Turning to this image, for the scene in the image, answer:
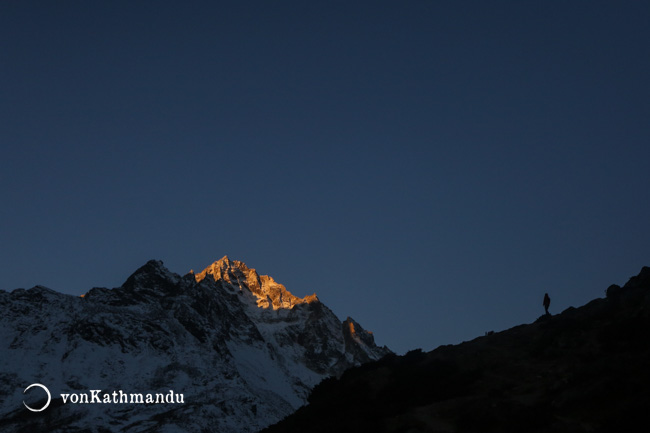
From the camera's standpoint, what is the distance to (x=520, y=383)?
3653 centimetres

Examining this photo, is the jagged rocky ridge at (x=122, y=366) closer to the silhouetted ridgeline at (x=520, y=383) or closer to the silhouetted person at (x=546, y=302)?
the silhouetted ridgeline at (x=520, y=383)

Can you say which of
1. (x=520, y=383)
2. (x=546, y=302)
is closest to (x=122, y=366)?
(x=546, y=302)

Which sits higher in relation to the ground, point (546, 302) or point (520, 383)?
point (546, 302)

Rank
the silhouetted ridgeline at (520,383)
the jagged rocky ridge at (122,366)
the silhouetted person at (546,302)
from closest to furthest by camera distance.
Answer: the silhouetted ridgeline at (520,383) < the silhouetted person at (546,302) < the jagged rocky ridge at (122,366)

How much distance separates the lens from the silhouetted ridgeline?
94.9 ft

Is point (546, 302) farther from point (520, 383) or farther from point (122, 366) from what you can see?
point (122, 366)

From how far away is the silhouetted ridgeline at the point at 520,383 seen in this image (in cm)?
2894

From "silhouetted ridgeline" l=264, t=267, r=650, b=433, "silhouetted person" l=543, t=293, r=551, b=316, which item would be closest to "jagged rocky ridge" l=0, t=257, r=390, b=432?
"silhouetted ridgeline" l=264, t=267, r=650, b=433

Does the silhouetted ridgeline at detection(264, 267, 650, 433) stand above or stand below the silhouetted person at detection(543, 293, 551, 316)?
below

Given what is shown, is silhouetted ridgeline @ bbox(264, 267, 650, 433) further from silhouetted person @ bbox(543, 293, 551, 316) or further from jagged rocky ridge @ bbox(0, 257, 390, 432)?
jagged rocky ridge @ bbox(0, 257, 390, 432)

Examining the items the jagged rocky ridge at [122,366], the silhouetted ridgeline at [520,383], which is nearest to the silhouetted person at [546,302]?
the silhouetted ridgeline at [520,383]

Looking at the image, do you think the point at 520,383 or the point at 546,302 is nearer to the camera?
the point at 520,383

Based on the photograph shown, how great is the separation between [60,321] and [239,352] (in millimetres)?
63990

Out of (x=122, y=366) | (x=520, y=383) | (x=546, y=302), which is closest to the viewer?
(x=520, y=383)
